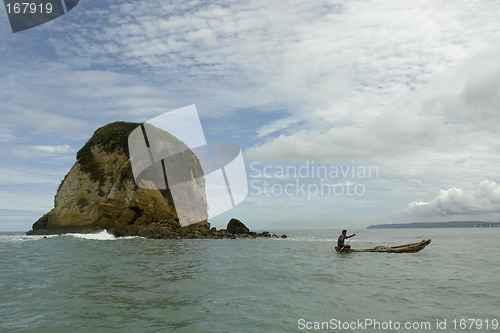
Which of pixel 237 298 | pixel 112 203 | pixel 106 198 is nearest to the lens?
pixel 237 298

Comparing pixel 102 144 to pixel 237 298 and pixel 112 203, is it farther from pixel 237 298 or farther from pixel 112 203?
pixel 237 298

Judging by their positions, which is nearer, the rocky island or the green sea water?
the green sea water

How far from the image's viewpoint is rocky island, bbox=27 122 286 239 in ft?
149

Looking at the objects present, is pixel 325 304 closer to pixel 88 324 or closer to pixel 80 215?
pixel 88 324

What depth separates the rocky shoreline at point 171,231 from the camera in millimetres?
43156

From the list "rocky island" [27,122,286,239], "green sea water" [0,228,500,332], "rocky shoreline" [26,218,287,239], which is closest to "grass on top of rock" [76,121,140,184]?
"rocky island" [27,122,286,239]

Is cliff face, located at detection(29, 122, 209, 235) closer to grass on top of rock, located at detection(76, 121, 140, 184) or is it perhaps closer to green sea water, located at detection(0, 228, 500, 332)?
grass on top of rock, located at detection(76, 121, 140, 184)

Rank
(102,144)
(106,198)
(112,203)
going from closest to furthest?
1. (112,203)
2. (106,198)
3. (102,144)

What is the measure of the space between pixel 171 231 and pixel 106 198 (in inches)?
491

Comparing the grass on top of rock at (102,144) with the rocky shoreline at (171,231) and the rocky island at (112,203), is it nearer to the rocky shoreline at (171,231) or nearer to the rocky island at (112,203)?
the rocky island at (112,203)

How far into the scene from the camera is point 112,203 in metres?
47.7

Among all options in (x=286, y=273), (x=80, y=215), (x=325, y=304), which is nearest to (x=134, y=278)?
(x=286, y=273)

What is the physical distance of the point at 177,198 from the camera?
55.0 m

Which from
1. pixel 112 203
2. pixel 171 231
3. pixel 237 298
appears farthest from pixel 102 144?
pixel 237 298
